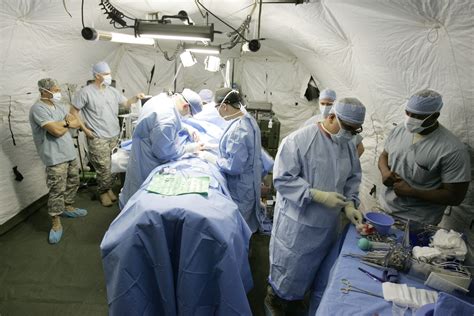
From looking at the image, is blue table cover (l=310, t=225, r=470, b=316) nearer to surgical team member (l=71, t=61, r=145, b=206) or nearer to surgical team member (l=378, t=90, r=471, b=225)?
surgical team member (l=378, t=90, r=471, b=225)

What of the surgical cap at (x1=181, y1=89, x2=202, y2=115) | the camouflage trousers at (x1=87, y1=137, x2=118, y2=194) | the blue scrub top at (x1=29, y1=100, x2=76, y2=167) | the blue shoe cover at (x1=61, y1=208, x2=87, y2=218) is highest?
the surgical cap at (x1=181, y1=89, x2=202, y2=115)

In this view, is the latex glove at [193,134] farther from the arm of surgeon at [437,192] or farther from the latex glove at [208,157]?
the arm of surgeon at [437,192]

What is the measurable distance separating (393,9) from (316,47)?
1765 millimetres

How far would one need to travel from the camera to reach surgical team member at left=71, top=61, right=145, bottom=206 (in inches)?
155

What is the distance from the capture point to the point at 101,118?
13.4ft

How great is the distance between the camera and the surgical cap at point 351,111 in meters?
1.82

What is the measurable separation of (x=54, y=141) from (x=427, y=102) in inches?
145

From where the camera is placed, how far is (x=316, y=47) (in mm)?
3607

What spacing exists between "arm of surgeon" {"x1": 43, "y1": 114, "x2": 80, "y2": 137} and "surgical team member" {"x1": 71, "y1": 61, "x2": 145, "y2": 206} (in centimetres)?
46

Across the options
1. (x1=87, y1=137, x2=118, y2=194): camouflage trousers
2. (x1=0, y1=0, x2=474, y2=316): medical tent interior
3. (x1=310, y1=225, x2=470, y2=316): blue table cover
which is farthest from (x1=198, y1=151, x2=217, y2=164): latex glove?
(x1=87, y1=137, x2=118, y2=194): camouflage trousers

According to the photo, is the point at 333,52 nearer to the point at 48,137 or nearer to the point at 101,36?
the point at 101,36

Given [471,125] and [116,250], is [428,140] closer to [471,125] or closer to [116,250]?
[471,125]

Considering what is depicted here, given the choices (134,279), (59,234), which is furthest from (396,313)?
(59,234)

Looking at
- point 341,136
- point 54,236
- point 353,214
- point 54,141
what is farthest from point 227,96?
point 54,236
